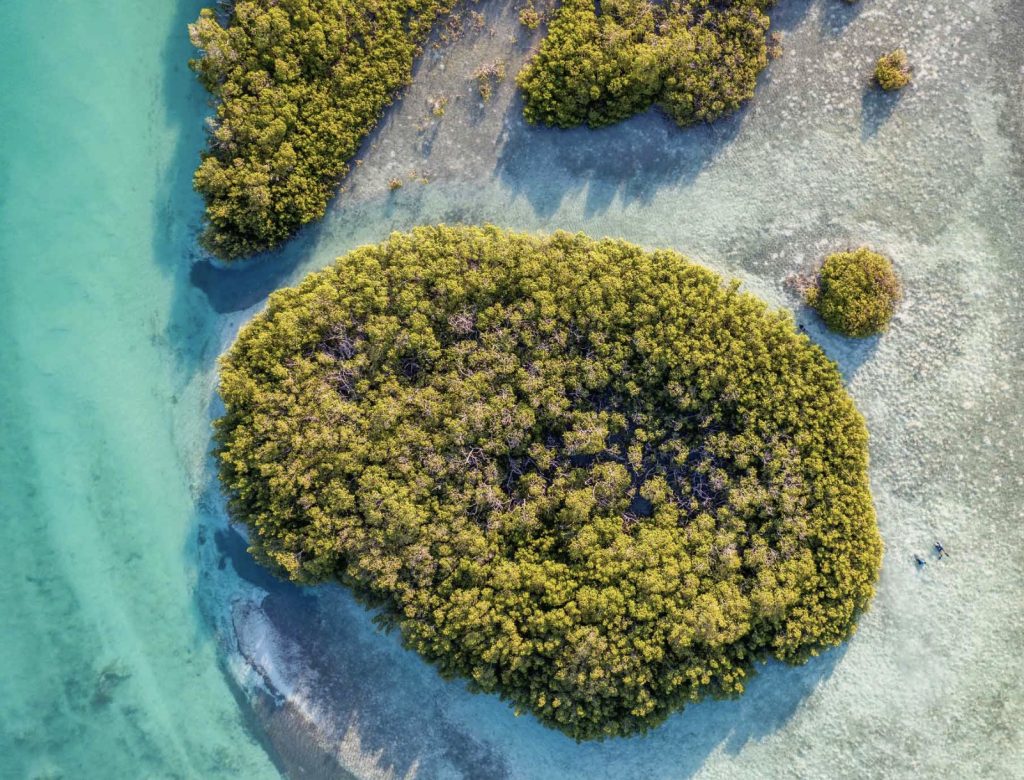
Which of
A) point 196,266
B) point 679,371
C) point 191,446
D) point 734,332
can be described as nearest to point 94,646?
point 191,446

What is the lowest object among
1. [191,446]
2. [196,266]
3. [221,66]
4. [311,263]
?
[191,446]

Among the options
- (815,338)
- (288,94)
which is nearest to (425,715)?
(815,338)

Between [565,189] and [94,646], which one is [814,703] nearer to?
[565,189]

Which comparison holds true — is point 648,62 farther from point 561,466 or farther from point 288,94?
point 561,466

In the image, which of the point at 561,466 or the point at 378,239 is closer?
the point at 561,466

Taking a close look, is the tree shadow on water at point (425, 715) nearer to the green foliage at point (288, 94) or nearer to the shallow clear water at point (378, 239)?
the shallow clear water at point (378, 239)

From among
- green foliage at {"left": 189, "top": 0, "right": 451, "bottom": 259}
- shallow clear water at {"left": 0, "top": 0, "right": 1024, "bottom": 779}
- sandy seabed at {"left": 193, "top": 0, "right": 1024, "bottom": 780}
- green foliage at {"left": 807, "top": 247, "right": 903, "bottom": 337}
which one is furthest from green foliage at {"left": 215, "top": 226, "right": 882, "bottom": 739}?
green foliage at {"left": 189, "top": 0, "right": 451, "bottom": 259}
